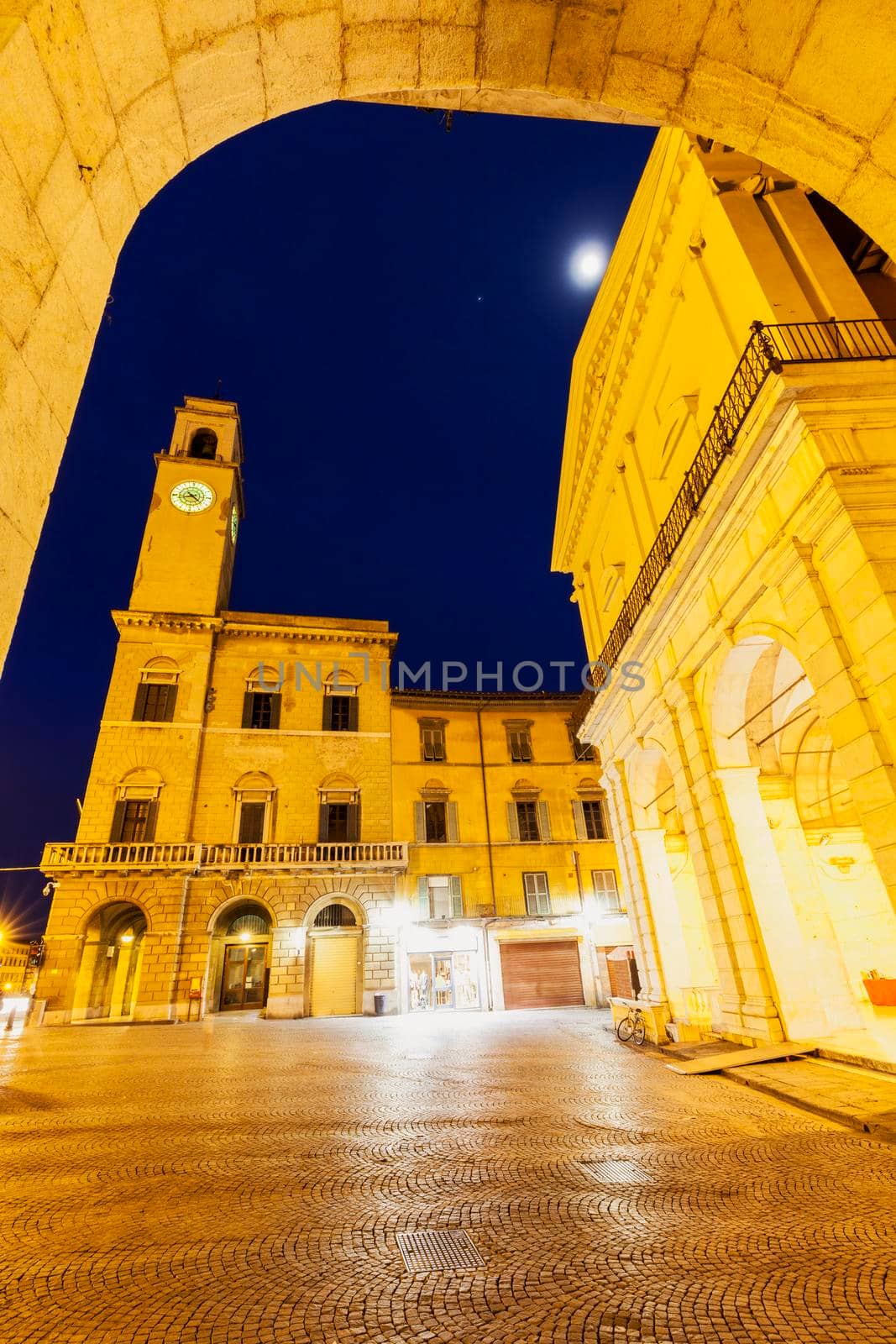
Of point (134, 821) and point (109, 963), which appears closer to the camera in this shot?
point (109, 963)

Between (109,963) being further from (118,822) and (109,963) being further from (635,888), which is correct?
(635,888)

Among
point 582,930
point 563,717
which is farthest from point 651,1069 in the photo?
point 563,717

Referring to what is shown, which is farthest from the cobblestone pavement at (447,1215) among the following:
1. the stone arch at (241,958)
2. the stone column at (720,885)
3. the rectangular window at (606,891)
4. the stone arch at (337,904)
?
the rectangular window at (606,891)

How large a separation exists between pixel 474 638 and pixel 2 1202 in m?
103

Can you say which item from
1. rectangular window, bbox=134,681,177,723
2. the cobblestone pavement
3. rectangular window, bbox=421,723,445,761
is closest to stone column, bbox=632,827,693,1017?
the cobblestone pavement

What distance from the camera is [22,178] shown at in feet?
5.83

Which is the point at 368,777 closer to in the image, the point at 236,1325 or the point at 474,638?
the point at 236,1325

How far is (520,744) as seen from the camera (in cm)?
2991

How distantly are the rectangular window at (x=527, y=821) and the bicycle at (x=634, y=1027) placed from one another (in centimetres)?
1486

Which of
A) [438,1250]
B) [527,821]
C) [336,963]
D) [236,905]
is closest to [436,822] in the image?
[527,821]

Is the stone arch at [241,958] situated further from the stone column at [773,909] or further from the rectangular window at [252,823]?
the stone column at [773,909]

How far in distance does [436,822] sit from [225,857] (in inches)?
360

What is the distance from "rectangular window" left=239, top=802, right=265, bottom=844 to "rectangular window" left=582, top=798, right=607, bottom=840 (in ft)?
48.5

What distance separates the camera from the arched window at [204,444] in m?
34.6
